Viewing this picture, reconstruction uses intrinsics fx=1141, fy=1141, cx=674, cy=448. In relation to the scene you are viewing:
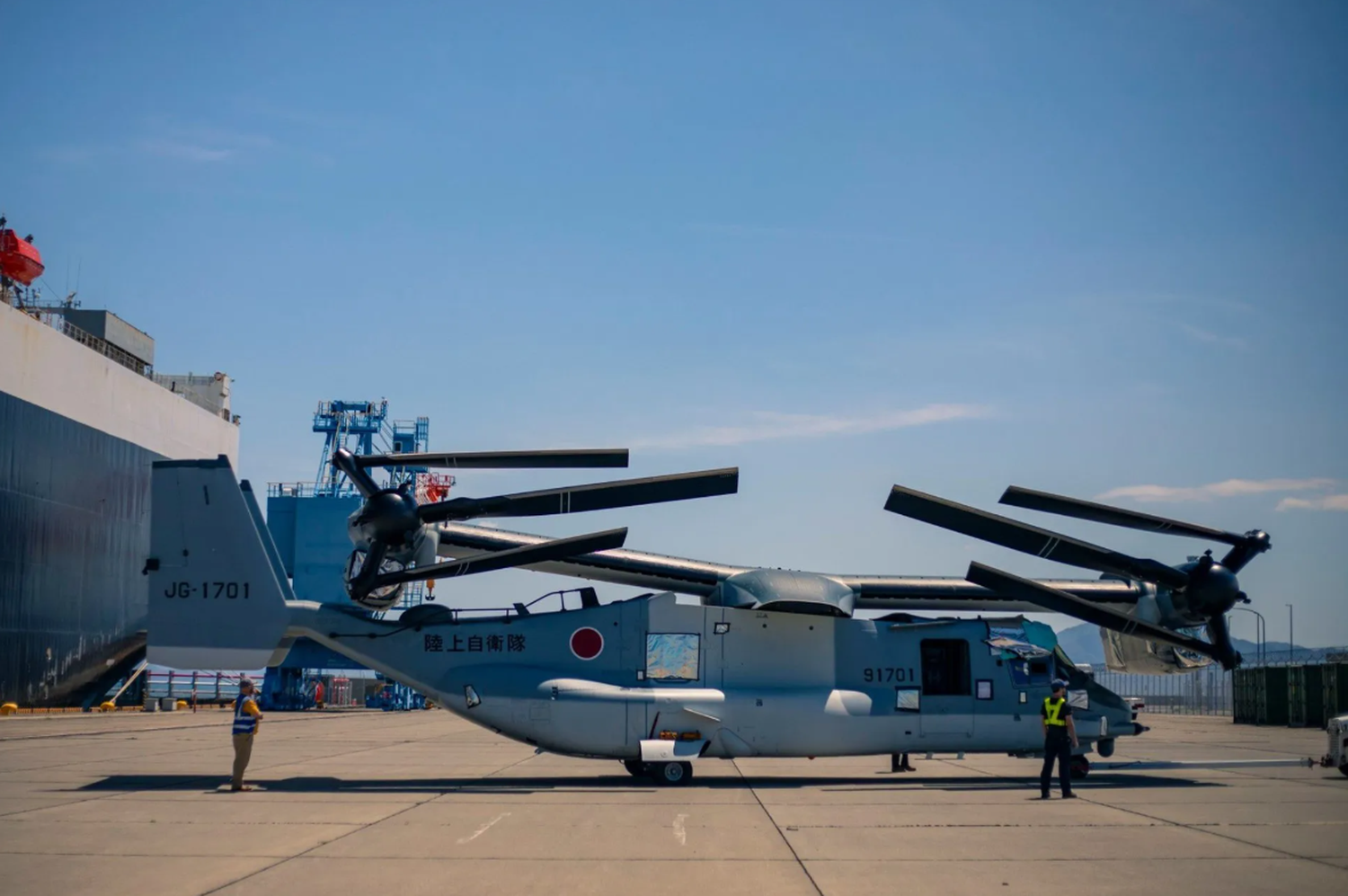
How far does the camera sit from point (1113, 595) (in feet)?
67.3

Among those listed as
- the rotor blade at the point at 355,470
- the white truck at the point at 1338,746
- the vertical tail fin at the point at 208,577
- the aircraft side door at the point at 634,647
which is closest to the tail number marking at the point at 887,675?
the aircraft side door at the point at 634,647

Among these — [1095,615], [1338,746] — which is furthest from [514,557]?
[1338,746]

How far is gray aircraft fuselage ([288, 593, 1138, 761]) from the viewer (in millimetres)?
18359

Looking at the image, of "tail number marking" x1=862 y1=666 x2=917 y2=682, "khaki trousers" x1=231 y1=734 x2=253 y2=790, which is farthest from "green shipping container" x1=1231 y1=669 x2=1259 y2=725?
"khaki trousers" x1=231 y1=734 x2=253 y2=790

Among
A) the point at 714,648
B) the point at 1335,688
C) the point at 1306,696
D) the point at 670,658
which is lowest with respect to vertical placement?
the point at 1306,696

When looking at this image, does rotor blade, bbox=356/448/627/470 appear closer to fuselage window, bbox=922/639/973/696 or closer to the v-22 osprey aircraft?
the v-22 osprey aircraft

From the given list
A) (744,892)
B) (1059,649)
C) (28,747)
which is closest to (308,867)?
(744,892)

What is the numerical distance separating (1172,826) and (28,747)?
913 inches

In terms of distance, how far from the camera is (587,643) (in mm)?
18953

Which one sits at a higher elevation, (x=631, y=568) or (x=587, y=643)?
(x=631, y=568)

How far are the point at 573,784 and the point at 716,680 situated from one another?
9.38ft

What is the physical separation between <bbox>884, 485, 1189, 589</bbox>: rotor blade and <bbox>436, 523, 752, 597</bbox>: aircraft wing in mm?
4193

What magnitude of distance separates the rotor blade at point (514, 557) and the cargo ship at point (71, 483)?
31140mm

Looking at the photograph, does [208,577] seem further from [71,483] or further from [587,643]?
[71,483]
